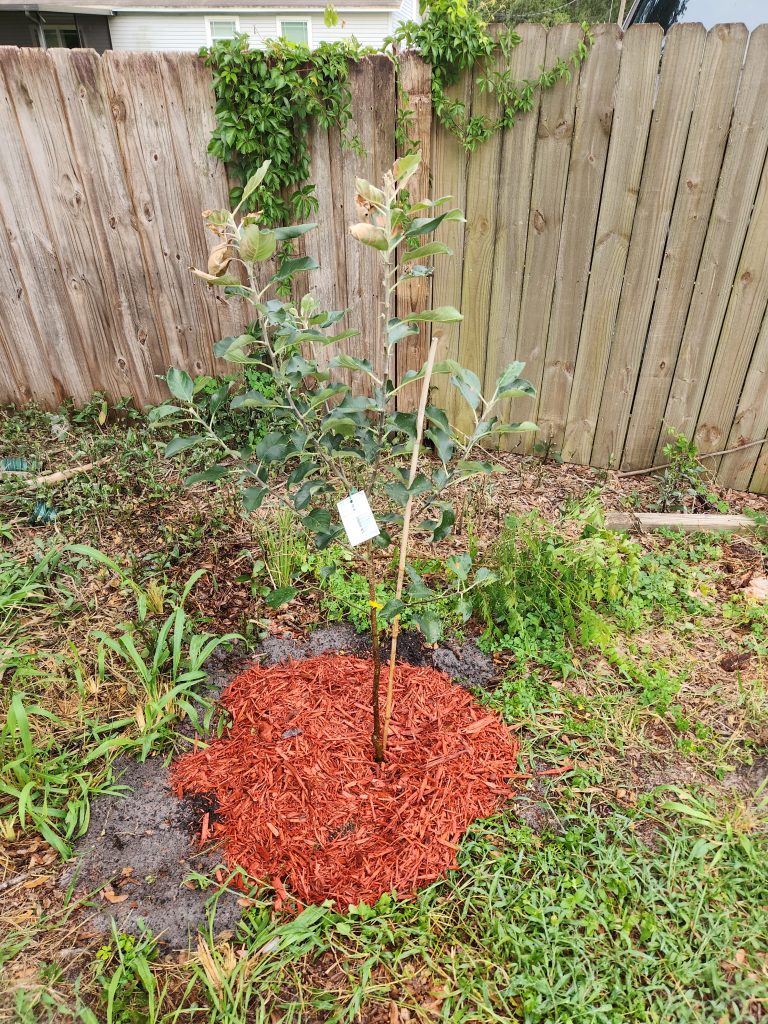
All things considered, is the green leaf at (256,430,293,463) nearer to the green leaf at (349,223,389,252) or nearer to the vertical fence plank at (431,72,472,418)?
the green leaf at (349,223,389,252)

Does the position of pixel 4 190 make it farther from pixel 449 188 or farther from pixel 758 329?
pixel 758 329

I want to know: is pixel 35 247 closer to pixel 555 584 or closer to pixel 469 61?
pixel 469 61

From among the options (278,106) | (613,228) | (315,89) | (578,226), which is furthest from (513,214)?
(278,106)

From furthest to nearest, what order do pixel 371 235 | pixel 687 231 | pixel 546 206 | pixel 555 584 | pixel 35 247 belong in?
1. pixel 35 247
2. pixel 546 206
3. pixel 687 231
4. pixel 555 584
5. pixel 371 235

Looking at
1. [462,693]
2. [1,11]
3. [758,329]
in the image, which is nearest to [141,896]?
[462,693]

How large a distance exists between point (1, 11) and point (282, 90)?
39.1 feet

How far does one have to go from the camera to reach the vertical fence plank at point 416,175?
2.81m

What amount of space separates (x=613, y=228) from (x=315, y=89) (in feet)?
5.08

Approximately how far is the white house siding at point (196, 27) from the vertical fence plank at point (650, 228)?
412 inches

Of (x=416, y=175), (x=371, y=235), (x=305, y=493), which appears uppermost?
(x=371, y=235)

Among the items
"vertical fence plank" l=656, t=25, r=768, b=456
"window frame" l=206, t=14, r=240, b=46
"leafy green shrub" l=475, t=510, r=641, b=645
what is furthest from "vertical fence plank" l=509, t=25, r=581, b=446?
"window frame" l=206, t=14, r=240, b=46

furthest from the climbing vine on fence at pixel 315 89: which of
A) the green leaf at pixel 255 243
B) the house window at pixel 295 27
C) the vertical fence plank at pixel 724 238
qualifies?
the house window at pixel 295 27

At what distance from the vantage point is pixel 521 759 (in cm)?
199

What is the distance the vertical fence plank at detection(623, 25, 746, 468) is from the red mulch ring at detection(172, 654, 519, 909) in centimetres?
191
